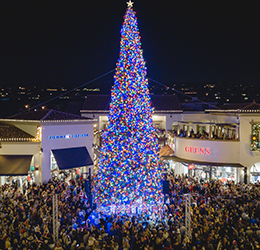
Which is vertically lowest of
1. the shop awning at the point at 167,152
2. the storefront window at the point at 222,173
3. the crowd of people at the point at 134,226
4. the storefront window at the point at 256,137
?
the crowd of people at the point at 134,226

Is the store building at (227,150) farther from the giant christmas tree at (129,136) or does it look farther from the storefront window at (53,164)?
the storefront window at (53,164)

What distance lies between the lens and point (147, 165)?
48.7ft

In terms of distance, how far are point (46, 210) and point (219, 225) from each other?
25.6 ft

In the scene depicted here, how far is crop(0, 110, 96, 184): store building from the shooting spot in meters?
21.4

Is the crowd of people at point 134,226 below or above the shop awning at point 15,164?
below

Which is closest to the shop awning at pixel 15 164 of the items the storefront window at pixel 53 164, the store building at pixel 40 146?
the store building at pixel 40 146

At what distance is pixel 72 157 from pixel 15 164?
4465 millimetres

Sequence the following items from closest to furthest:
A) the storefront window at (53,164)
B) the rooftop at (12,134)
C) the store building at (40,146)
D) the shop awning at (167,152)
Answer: the store building at (40,146)
the rooftop at (12,134)
the storefront window at (53,164)
the shop awning at (167,152)

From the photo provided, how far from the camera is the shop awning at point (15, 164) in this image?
805 inches

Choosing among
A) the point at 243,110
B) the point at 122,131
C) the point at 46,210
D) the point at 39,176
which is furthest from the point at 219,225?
the point at 39,176

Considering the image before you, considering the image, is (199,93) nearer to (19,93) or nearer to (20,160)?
(19,93)

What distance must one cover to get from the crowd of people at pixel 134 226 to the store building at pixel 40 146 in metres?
4.85

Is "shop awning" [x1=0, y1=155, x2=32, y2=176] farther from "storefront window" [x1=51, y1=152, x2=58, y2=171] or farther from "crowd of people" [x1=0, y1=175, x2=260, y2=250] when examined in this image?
"crowd of people" [x1=0, y1=175, x2=260, y2=250]

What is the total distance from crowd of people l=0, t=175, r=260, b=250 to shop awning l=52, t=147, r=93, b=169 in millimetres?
5690
